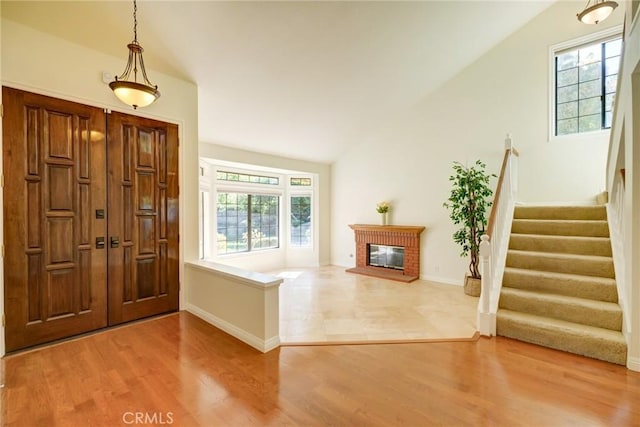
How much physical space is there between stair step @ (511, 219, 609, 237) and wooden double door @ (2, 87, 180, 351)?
15.2ft

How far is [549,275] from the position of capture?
10.2 feet

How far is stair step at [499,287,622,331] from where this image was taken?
2.59m

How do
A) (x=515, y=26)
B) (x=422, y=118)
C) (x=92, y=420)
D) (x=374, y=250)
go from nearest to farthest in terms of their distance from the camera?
(x=92, y=420) < (x=515, y=26) < (x=422, y=118) < (x=374, y=250)

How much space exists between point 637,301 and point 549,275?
0.83 metres

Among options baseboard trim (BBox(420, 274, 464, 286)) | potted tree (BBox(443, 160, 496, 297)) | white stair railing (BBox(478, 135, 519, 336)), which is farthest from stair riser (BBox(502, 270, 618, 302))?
baseboard trim (BBox(420, 274, 464, 286))

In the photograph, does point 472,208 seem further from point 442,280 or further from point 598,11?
point 598,11

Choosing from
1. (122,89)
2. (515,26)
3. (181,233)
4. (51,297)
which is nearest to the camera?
(122,89)

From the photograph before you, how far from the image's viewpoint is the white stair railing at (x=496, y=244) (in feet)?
9.73

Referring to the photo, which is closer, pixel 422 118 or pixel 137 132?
pixel 137 132

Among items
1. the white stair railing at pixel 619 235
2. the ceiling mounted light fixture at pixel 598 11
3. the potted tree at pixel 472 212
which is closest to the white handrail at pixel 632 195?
the white stair railing at pixel 619 235

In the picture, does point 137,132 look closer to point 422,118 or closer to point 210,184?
point 210,184

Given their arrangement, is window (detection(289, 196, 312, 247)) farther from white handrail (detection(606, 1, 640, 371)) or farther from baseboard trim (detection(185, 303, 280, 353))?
white handrail (detection(606, 1, 640, 371))

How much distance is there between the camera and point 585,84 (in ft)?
14.8

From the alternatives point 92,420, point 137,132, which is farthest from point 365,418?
point 137,132
